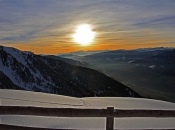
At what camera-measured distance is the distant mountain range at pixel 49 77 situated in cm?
7553

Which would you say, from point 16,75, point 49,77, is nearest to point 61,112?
point 16,75

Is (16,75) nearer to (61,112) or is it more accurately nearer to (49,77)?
(49,77)

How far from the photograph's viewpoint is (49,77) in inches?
3649

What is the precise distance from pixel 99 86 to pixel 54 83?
30.1 meters

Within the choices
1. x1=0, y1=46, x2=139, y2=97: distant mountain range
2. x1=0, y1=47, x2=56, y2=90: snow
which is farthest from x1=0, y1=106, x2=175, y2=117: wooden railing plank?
x1=0, y1=47, x2=56, y2=90: snow

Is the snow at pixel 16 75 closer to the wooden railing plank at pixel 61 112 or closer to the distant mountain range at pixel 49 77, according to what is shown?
the distant mountain range at pixel 49 77

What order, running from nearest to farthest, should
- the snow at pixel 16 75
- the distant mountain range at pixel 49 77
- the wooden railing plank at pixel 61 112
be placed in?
the wooden railing plank at pixel 61 112, the snow at pixel 16 75, the distant mountain range at pixel 49 77

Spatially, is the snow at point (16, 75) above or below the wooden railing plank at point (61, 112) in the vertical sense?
above

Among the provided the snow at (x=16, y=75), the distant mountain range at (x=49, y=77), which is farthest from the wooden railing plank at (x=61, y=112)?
the snow at (x=16, y=75)

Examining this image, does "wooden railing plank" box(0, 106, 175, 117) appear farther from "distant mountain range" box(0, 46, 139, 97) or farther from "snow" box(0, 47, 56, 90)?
"snow" box(0, 47, 56, 90)

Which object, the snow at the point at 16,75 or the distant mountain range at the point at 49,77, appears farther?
the distant mountain range at the point at 49,77

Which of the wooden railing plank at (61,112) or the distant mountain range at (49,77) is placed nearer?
the wooden railing plank at (61,112)

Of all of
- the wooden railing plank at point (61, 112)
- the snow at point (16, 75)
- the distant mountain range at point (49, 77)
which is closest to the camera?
the wooden railing plank at point (61, 112)

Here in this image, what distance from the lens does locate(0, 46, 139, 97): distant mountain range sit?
248ft
